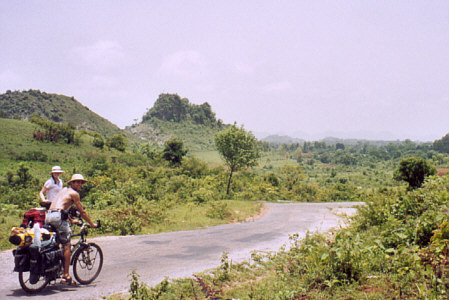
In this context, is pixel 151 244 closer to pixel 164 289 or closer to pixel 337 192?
pixel 164 289

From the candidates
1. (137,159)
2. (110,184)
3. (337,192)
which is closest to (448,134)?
(337,192)

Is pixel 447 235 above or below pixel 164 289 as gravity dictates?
above

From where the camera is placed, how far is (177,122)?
146500mm

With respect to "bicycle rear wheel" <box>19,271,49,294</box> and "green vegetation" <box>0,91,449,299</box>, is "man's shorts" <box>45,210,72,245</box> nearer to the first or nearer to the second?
"bicycle rear wheel" <box>19,271,49,294</box>

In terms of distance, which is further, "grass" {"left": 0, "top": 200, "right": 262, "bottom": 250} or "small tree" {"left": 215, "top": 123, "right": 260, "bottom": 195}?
"small tree" {"left": 215, "top": 123, "right": 260, "bottom": 195}

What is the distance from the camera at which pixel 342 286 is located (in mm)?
4801

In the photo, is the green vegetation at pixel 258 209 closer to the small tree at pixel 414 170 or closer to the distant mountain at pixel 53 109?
the small tree at pixel 414 170

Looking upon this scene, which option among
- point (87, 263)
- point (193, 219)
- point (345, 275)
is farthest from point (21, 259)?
point (193, 219)

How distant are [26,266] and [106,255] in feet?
9.68

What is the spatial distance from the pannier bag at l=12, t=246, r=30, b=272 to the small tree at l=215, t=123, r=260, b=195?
67.4 feet

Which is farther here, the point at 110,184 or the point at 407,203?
the point at 110,184

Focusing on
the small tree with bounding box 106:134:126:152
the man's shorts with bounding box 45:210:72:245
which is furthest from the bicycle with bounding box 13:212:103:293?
the small tree with bounding box 106:134:126:152

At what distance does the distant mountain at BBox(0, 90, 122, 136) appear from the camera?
9844cm

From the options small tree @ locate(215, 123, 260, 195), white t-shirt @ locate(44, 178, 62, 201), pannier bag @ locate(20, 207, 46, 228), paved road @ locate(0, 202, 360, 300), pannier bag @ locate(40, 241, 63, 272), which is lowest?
paved road @ locate(0, 202, 360, 300)
